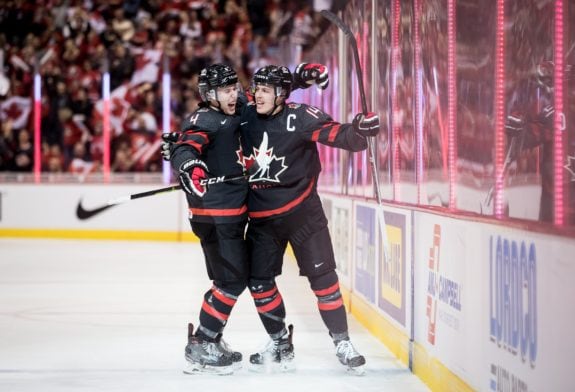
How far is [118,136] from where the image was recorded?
13172 millimetres

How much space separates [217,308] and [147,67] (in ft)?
32.0

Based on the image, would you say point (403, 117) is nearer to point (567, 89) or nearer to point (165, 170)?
point (567, 89)

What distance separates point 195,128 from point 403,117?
1.18 meters

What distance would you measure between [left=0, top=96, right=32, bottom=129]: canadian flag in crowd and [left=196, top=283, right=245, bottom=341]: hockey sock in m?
9.62

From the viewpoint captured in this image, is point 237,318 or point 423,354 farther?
point 237,318

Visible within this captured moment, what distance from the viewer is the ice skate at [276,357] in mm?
4477

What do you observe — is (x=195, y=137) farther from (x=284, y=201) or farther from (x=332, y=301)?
(x=332, y=301)

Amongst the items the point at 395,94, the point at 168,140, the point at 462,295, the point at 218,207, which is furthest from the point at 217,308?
the point at 395,94

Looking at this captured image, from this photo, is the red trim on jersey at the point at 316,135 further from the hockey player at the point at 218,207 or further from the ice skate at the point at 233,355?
the ice skate at the point at 233,355

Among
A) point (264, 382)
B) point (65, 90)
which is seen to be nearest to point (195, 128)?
point (264, 382)

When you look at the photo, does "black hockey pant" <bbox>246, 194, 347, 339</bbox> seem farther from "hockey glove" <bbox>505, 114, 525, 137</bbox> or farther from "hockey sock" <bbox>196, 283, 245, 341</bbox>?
"hockey glove" <bbox>505, 114, 525, 137</bbox>

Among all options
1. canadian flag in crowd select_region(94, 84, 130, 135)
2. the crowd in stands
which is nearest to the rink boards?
the crowd in stands

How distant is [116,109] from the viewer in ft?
43.8

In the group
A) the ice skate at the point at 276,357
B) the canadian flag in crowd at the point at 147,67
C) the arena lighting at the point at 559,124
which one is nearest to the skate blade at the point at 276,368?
the ice skate at the point at 276,357
